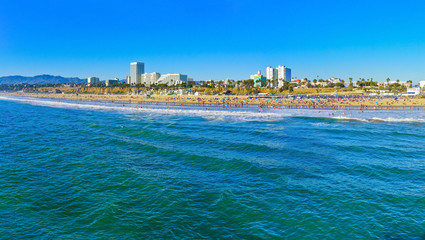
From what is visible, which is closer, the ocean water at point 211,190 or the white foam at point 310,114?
the ocean water at point 211,190

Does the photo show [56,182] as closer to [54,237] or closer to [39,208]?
[39,208]

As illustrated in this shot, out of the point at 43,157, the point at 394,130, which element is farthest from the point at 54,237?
the point at 394,130

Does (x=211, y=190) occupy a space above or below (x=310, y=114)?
below

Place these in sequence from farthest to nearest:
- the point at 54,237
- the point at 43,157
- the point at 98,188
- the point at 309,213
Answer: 1. the point at 43,157
2. the point at 98,188
3. the point at 309,213
4. the point at 54,237

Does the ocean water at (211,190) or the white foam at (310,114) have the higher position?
the white foam at (310,114)

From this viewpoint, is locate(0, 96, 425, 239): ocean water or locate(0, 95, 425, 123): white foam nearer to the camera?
locate(0, 96, 425, 239): ocean water

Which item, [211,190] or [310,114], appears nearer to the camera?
[211,190]

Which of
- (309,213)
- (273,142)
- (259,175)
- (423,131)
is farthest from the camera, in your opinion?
(423,131)

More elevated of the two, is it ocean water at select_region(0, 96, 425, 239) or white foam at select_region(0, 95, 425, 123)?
white foam at select_region(0, 95, 425, 123)
